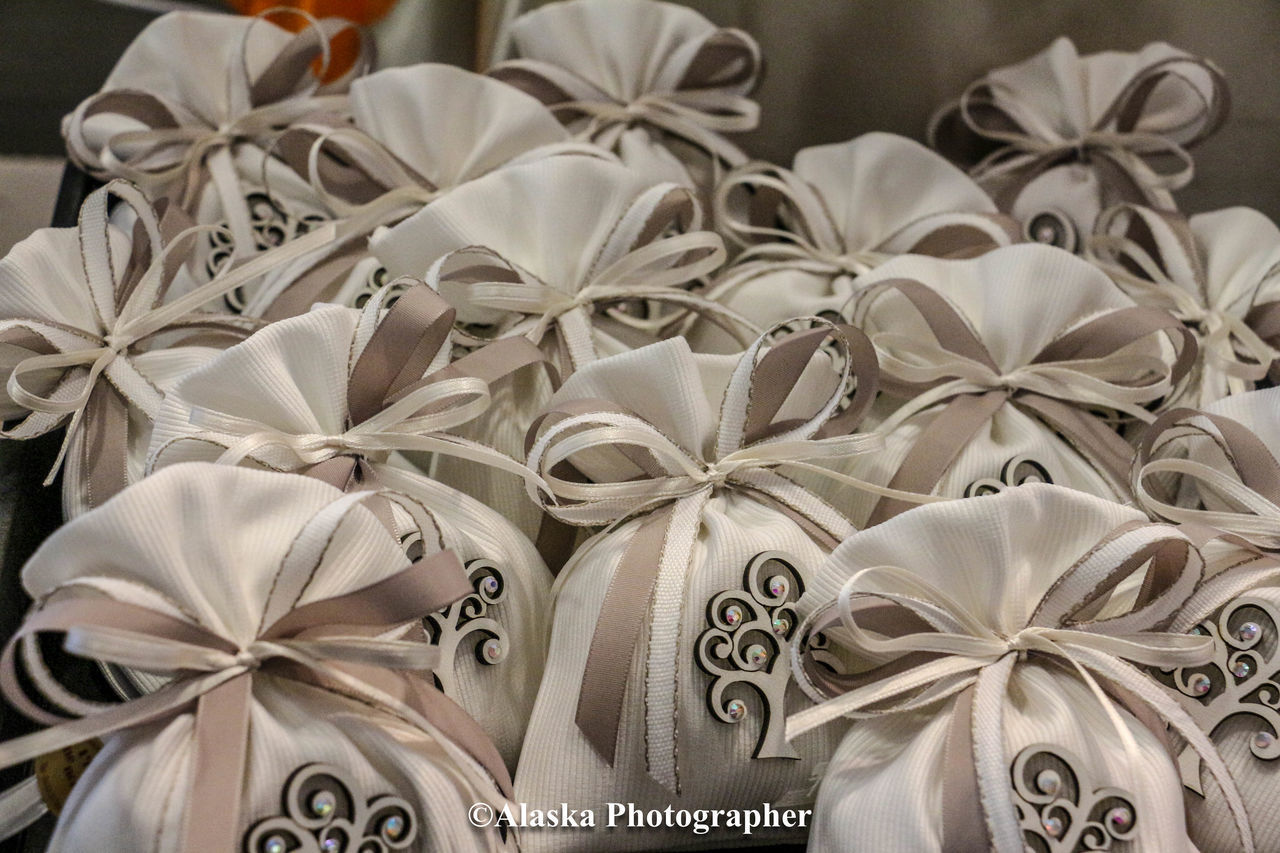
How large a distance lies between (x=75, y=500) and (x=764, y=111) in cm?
82

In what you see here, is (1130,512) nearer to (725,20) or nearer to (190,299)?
(190,299)

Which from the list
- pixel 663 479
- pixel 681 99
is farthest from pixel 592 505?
pixel 681 99

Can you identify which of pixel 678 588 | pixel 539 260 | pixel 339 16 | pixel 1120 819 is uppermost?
pixel 339 16

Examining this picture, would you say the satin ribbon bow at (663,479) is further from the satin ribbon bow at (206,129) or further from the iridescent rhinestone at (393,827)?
the satin ribbon bow at (206,129)

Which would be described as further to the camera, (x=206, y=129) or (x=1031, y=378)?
(x=206, y=129)

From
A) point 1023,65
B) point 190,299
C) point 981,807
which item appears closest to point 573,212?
point 190,299

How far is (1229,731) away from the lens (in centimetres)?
69

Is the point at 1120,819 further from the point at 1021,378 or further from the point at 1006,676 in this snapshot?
the point at 1021,378

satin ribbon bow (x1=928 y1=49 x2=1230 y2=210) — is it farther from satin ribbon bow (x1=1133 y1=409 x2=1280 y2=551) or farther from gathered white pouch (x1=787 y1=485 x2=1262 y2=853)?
gathered white pouch (x1=787 y1=485 x2=1262 y2=853)

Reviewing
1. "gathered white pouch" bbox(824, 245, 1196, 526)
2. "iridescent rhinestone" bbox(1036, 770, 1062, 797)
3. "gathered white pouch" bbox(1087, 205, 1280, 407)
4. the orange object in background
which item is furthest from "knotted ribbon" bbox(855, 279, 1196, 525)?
the orange object in background

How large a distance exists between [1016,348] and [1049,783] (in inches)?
13.7

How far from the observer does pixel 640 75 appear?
110cm

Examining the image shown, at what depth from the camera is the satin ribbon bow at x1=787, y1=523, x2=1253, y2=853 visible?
624mm

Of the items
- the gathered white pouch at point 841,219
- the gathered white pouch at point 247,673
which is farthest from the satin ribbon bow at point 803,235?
the gathered white pouch at point 247,673
